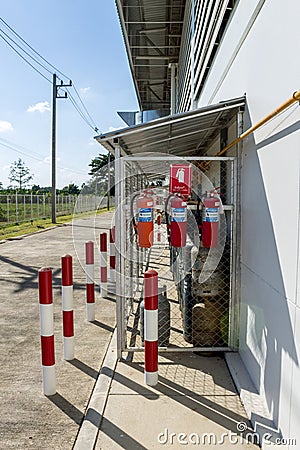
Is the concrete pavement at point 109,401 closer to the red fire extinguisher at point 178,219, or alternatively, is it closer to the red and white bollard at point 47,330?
the red and white bollard at point 47,330

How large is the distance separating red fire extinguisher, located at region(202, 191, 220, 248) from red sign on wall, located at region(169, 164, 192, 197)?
245 mm

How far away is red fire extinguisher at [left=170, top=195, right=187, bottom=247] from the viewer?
4.20 metres

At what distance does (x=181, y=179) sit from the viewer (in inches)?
174

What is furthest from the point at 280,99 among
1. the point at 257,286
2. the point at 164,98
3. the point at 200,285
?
the point at 164,98

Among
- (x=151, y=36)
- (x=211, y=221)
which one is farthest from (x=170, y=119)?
(x=151, y=36)

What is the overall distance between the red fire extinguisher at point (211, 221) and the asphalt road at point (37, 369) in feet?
5.69

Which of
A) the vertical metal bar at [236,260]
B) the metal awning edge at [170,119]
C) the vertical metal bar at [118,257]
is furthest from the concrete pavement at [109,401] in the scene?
the metal awning edge at [170,119]

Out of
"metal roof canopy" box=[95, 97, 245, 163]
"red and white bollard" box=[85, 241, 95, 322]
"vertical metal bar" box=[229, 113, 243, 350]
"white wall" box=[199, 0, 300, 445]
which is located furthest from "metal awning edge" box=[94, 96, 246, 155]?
"red and white bollard" box=[85, 241, 95, 322]

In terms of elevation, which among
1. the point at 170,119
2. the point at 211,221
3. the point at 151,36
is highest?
the point at 151,36

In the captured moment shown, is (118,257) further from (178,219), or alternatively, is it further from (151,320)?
(151,320)

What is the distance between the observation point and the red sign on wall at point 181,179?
14.4 ft

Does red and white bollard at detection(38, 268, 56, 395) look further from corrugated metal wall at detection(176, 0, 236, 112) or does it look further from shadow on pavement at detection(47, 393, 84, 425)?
corrugated metal wall at detection(176, 0, 236, 112)

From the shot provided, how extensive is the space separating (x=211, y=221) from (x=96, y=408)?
210cm

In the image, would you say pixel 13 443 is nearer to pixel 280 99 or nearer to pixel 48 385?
pixel 48 385
